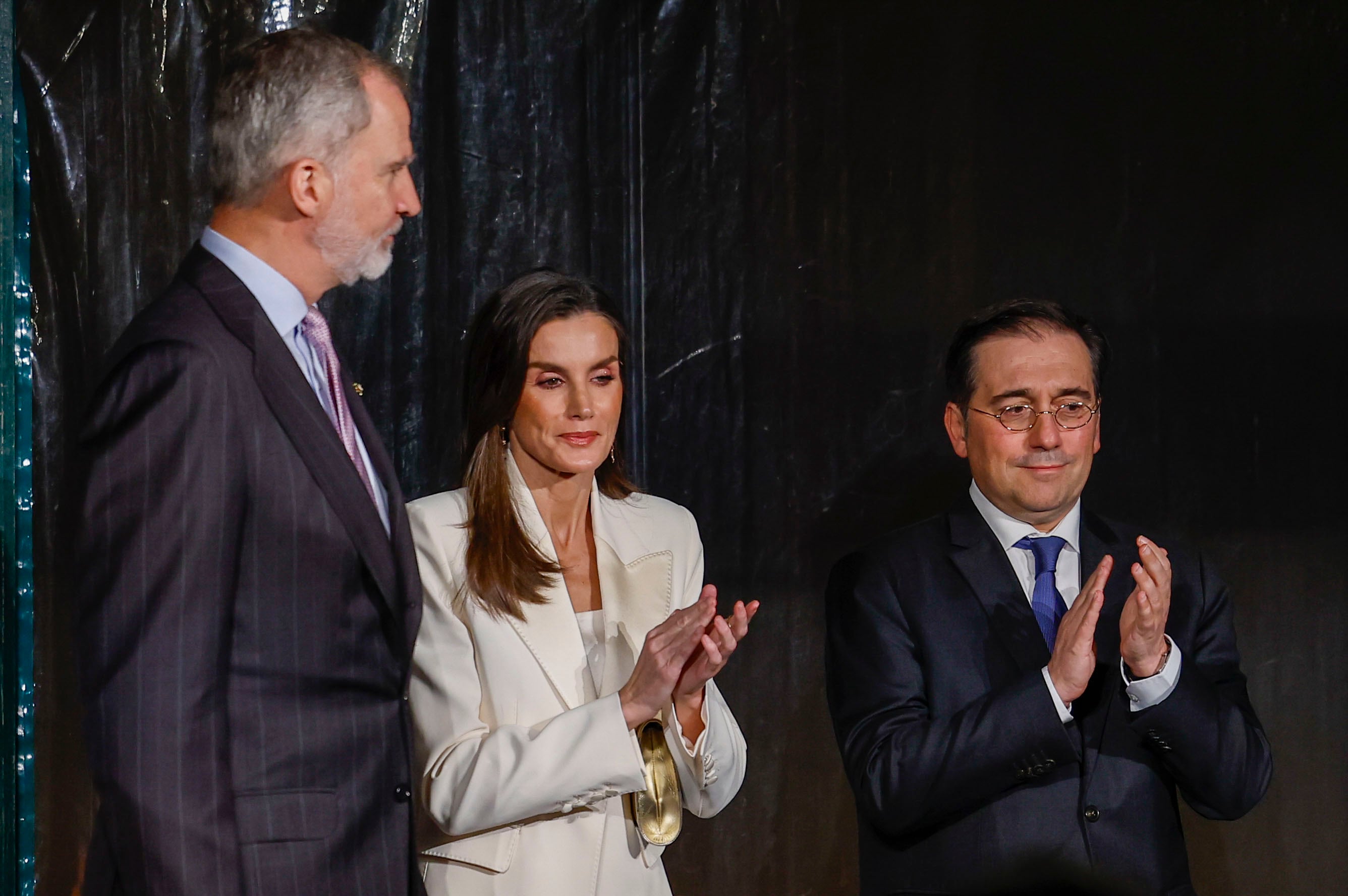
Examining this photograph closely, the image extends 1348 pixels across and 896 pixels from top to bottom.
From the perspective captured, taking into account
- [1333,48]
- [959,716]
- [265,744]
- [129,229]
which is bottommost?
[959,716]

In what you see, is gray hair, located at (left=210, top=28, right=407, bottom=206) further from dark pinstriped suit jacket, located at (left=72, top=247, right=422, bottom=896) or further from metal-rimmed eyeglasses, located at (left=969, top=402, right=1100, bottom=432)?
metal-rimmed eyeglasses, located at (left=969, top=402, right=1100, bottom=432)

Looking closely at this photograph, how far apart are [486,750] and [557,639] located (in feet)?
0.77

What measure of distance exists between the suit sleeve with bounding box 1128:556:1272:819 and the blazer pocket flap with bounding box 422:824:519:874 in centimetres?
109

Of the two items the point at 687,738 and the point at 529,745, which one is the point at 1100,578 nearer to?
the point at 687,738

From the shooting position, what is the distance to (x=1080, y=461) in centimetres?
253

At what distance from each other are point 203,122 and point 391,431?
31.6 inches

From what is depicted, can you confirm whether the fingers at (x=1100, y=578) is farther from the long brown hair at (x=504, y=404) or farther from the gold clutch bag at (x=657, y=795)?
the long brown hair at (x=504, y=404)

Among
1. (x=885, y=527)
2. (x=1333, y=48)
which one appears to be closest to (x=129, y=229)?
(x=885, y=527)

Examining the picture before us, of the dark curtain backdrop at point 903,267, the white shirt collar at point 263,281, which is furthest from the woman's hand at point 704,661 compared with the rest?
the dark curtain backdrop at point 903,267

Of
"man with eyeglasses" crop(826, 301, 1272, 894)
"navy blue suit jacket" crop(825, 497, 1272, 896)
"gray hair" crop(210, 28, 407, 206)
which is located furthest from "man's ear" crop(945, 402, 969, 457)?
"gray hair" crop(210, 28, 407, 206)

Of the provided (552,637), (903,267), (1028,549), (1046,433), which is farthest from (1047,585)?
(903,267)

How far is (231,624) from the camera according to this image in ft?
5.36

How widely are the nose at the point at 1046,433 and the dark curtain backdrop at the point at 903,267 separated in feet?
3.15

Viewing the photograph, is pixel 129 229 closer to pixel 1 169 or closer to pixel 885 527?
pixel 1 169
